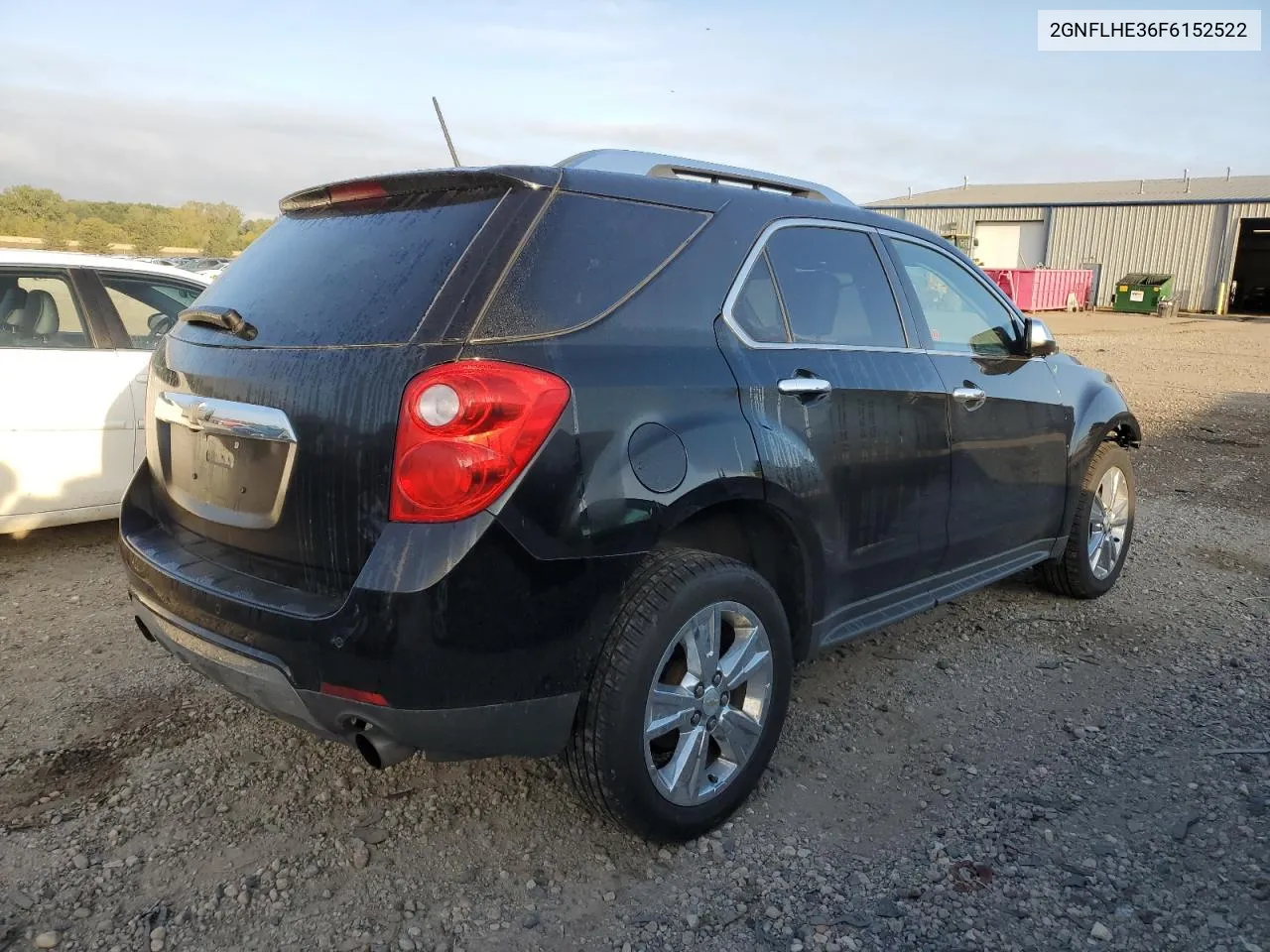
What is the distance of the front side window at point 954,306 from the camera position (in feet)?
11.8

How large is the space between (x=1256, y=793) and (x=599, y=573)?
224 cm

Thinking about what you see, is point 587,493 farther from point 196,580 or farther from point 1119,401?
point 1119,401

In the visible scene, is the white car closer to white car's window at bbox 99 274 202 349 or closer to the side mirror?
white car's window at bbox 99 274 202 349

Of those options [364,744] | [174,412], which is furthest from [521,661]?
[174,412]

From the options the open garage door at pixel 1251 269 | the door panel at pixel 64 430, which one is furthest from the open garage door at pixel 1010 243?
the door panel at pixel 64 430

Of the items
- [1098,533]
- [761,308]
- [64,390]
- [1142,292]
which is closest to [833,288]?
[761,308]

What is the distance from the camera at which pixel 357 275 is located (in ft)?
8.18

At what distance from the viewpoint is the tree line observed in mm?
43312

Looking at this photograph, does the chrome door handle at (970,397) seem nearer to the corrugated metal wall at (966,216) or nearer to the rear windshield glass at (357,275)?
the rear windshield glass at (357,275)

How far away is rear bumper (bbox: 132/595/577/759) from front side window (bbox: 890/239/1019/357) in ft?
6.95

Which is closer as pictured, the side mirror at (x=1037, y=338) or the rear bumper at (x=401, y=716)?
the rear bumper at (x=401, y=716)

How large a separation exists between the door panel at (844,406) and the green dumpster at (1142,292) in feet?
111

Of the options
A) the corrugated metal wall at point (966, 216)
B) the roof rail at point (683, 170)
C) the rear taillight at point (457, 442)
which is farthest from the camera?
the corrugated metal wall at point (966, 216)

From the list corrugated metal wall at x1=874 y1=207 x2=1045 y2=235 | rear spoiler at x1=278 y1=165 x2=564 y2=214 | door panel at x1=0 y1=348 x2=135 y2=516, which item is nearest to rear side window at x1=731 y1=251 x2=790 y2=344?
rear spoiler at x1=278 y1=165 x2=564 y2=214
